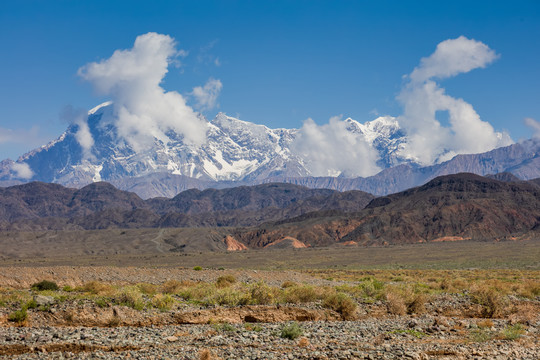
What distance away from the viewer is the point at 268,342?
19.3 metres

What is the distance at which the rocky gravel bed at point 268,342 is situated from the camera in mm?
16609

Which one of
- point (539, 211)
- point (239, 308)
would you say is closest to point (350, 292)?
point (239, 308)

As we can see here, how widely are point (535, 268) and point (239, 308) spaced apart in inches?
2241

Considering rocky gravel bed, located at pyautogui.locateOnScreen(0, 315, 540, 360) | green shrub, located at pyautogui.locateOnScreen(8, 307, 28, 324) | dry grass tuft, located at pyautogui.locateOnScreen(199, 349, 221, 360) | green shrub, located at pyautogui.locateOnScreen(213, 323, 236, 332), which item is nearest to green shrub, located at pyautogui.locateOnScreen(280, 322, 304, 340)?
rocky gravel bed, located at pyautogui.locateOnScreen(0, 315, 540, 360)

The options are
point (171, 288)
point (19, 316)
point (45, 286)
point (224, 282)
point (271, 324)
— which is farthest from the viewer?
point (224, 282)

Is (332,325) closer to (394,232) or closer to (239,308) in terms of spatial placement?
(239,308)

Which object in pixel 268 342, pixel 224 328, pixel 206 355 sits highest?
pixel 206 355

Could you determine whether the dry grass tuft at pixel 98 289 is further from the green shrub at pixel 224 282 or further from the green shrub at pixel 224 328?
the green shrub at pixel 224 328

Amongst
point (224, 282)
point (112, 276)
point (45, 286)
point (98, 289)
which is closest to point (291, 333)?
point (98, 289)

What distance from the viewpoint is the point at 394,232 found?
183 metres

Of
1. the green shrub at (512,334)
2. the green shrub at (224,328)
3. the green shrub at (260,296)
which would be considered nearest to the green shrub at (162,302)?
the green shrub at (260,296)

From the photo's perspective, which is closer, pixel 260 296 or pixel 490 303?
pixel 490 303

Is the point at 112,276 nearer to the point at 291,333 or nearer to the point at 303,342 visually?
the point at 291,333

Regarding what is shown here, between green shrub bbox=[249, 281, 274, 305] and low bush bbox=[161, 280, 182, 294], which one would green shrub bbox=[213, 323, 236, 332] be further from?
low bush bbox=[161, 280, 182, 294]
